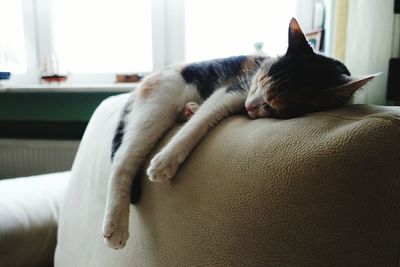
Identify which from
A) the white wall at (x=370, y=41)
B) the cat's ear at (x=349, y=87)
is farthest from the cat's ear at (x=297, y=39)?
the white wall at (x=370, y=41)

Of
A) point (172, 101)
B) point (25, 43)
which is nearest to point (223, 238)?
point (172, 101)

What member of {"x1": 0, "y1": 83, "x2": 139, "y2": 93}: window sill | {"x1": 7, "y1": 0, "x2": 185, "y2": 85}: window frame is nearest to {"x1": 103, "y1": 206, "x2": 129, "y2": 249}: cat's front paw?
{"x1": 0, "y1": 83, "x2": 139, "y2": 93}: window sill

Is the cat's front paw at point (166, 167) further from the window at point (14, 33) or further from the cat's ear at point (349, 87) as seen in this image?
the window at point (14, 33)

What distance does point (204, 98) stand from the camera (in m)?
0.92

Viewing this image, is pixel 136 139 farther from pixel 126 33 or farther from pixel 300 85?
pixel 126 33

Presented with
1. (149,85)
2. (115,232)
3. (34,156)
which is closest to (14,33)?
(34,156)

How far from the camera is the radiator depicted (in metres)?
1.96

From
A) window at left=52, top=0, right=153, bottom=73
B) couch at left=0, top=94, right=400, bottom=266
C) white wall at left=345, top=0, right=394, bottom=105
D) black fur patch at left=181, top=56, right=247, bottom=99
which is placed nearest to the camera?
couch at left=0, top=94, right=400, bottom=266

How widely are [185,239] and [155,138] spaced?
308 millimetres

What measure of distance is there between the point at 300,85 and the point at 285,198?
12.3 inches

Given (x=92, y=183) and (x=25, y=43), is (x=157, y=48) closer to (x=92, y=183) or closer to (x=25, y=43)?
(x=25, y=43)

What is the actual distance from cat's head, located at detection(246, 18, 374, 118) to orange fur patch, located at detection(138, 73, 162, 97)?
28 cm

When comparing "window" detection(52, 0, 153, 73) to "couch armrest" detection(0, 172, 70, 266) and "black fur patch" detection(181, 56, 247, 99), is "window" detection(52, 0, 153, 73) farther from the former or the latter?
"black fur patch" detection(181, 56, 247, 99)

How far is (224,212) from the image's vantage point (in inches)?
17.6
